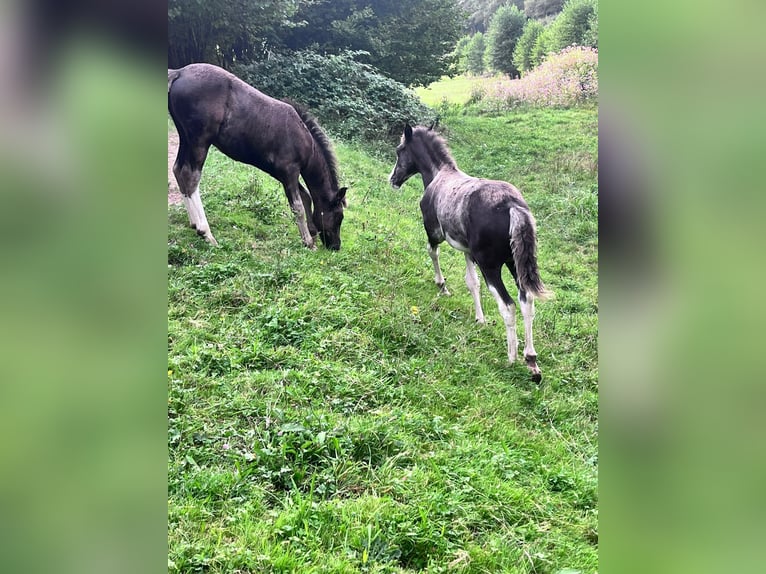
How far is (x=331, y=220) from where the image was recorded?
399cm

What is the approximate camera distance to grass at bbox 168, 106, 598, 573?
2059 millimetres

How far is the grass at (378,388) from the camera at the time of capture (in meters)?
2.06

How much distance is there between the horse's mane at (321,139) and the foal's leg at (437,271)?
1024 mm

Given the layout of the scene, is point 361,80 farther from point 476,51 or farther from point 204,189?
point 204,189

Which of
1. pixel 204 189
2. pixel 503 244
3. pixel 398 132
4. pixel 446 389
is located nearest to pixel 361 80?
pixel 398 132

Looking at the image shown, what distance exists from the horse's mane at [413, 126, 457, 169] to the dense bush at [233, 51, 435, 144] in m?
0.09

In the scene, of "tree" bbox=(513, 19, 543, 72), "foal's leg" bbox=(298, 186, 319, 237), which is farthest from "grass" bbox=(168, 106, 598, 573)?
"tree" bbox=(513, 19, 543, 72)

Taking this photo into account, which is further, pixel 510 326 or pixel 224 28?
pixel 510 326

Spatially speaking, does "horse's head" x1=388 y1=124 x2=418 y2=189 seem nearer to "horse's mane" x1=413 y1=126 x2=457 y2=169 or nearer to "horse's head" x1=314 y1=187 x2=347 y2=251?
"horse's mane" x1=413 y1=126 x2=457 y2=169

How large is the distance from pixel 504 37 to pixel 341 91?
4.44 ft

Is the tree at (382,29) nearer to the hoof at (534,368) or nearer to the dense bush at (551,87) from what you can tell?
the dense bush at (551,87)

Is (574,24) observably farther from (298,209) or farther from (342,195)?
(298,209)

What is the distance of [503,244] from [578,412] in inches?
48.1

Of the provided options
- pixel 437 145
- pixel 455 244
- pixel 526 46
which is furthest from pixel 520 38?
pixel 455 244
